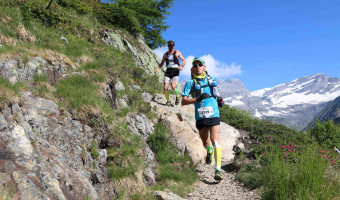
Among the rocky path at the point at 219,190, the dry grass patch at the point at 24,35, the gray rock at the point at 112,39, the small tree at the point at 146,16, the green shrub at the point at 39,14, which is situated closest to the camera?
the rocky path at the point at 219,190

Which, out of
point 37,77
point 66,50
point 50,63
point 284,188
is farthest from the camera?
point 66,50

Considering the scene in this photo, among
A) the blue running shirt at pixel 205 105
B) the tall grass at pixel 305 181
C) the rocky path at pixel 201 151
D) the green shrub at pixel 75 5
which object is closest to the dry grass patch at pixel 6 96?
the blue running shirt at pixel 205 105

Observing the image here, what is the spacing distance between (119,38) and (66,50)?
7.85 metres

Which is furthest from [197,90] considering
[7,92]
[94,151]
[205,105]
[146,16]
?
[146,16]

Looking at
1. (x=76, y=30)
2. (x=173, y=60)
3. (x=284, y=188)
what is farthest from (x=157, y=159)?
(x=76, y=30)

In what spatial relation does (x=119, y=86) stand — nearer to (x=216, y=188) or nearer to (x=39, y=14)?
(x=39, y=14)

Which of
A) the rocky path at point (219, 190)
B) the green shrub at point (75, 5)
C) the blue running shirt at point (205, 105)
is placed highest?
the green shrub at point (75, 5)

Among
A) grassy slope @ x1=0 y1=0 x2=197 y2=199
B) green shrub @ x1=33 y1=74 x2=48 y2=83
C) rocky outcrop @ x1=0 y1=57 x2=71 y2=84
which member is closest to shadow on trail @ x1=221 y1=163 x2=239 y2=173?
grassy slope @ x1=0 y1=0 x2=197 y2=199

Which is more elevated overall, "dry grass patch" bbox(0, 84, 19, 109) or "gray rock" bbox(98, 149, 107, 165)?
"dry grass patch" bbox(0, 84, 19, 109)

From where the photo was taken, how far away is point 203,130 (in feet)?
21.8

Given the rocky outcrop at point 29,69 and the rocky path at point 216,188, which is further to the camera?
the rocky path at point 216,188

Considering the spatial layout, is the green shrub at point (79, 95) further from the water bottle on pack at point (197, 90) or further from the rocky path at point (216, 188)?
the rocky path at point (216, 188)

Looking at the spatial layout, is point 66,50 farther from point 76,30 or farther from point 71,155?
point 71,155

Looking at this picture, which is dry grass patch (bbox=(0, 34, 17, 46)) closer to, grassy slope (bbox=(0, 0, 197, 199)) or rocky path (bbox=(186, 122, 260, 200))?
grassy slope (bbox=(0, 0, 197, 199))
